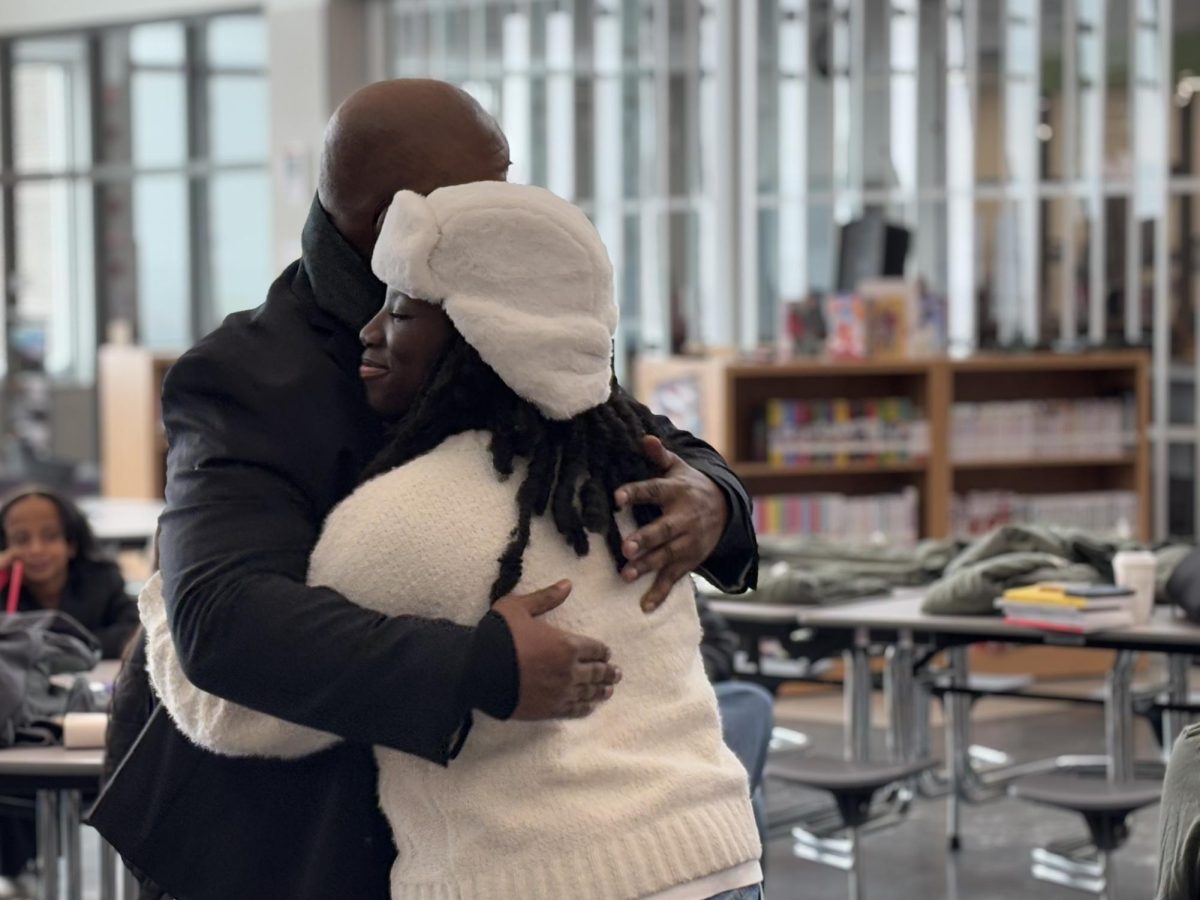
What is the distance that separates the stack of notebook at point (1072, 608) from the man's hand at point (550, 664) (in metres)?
3.18

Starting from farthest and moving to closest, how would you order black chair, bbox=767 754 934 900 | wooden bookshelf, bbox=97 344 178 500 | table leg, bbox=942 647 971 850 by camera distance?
1. wooden bookshelf, bbox=97 344 178 500
2. table leg, bbox=942 647 971 850
3. black chair, bbox=767 754 934 900

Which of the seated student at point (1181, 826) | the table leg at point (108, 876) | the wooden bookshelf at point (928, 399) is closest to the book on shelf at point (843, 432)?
the wooden bookshelf at point (928, 399)

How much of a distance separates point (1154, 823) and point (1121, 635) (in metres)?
1.71

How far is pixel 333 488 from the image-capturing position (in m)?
1.54

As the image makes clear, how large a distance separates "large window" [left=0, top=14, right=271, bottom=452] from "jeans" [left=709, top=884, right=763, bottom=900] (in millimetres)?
12624

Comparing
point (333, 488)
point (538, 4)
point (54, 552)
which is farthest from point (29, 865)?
point (538, 4)

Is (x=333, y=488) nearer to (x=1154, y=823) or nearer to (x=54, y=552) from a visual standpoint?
(x=54, y=552)

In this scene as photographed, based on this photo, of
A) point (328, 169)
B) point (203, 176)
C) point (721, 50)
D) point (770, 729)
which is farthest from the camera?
point (203, 176)

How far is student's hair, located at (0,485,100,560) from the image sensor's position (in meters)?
4.73

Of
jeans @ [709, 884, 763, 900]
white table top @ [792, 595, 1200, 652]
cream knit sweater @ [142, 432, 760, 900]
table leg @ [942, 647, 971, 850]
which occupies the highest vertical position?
cream knit sweater @ [142, 432, 760, 900]

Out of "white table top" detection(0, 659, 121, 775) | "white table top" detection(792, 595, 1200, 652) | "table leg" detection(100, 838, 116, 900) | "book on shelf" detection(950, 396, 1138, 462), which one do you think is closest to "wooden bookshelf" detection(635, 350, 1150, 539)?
"book on shelf" detection(950, 396, 1138, 462)

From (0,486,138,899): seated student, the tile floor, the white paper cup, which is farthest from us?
the tile floor

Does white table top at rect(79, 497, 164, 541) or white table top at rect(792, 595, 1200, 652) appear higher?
white table top at rect(79, 497, 164, 541)

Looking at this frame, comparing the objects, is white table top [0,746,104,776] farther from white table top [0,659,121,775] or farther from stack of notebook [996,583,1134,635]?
stack of notebook [996,583,1134,635]
